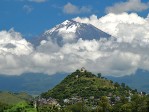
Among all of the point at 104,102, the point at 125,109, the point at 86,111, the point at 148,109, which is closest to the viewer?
the point at 148,109

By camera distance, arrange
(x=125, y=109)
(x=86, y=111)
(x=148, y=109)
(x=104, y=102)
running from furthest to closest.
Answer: (x=86, y=111) < (x=125, y=109) < (x=104, y=102) < (x=148, y=109)

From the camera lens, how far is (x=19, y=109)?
40.6 m

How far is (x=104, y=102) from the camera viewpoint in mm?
142125

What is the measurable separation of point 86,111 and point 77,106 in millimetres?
6937

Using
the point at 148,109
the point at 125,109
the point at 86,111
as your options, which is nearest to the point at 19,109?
the point at 148,109

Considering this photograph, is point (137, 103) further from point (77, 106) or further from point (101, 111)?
point (77, 106)

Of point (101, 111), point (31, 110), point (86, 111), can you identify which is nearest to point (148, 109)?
point (101, 111)

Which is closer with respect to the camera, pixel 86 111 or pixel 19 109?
pixel 19 109

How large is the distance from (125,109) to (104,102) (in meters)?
15.0

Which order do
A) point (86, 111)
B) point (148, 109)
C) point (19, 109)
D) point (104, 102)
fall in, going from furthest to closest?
1. point (86, 111)
2. point (104, 102)
3. point (148, 109)
4. point (19, 109)

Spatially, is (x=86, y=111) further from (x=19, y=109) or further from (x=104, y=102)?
(x=19, y=109)

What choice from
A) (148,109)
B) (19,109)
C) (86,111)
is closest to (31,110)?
(19,109)

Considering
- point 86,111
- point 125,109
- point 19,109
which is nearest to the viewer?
point 19,109

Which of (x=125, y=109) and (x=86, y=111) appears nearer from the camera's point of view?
(x=125, y=109)
